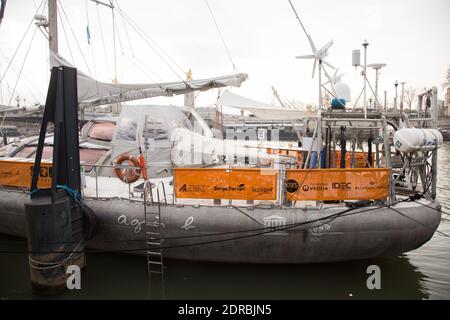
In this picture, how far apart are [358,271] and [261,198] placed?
284 centimetres

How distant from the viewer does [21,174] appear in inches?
353

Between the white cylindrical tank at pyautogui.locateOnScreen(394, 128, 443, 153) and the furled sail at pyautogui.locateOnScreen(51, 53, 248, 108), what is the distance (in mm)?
5692

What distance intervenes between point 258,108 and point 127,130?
7998 mm

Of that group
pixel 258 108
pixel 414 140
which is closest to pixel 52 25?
pixel 258 108

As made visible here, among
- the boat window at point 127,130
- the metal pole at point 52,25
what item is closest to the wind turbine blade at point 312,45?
the boat window at point 127,130

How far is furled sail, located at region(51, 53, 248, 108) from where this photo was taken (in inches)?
399

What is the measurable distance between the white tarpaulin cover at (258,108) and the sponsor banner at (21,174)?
8.99 m

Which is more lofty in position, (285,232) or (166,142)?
(166,142)

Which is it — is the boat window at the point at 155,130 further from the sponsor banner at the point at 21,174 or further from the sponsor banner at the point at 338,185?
the sponsor banner at the point at 338,185

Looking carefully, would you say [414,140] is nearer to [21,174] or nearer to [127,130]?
[127,130]

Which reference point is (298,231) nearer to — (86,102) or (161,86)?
(161,86)

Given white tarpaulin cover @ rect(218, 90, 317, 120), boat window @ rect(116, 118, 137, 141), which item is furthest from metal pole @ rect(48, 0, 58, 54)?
white tarpaulin cover @ rect(218, 90, 317, 120)
